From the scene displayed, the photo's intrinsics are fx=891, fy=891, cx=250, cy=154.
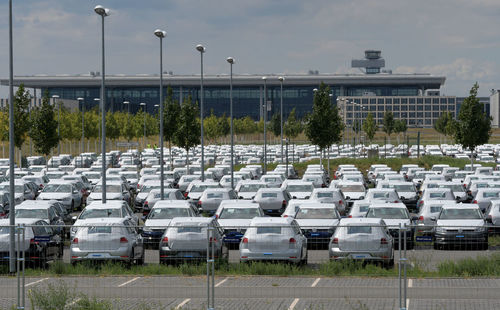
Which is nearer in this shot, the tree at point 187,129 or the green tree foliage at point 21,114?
the green tree foliage at point 21,114

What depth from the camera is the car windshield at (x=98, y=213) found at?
26595mm

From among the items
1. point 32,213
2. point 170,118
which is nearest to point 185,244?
point 32,213

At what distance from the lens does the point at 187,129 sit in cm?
6462

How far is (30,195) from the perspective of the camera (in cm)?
4203

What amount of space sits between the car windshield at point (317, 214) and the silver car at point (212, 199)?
826 cm

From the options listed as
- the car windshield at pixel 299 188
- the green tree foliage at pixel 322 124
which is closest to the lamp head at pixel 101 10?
the car windshield at pixel 299 188

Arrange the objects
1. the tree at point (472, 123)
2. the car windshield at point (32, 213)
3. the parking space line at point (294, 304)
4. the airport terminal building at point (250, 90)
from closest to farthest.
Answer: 1. the parking space line at point (294, 304)
2. the car windshield at point (32, 213)
3. the tree at point (472, 123)
4. the airport terminal building at point (250, 90)

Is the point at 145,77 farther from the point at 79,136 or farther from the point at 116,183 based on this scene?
the point at 116,183

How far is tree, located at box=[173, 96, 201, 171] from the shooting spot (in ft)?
211

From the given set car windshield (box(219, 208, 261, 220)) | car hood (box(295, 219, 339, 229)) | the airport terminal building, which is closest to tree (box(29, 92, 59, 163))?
car windshield (box(219, 208, 261, 220))

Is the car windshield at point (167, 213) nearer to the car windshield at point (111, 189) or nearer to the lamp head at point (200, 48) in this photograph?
the car windshield at point (111, 189)

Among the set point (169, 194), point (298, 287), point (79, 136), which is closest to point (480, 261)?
point (298, 287)

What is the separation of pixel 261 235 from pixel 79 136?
85.5 metres

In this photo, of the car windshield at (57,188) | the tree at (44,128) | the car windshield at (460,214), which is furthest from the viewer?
the tree at (44,128)
